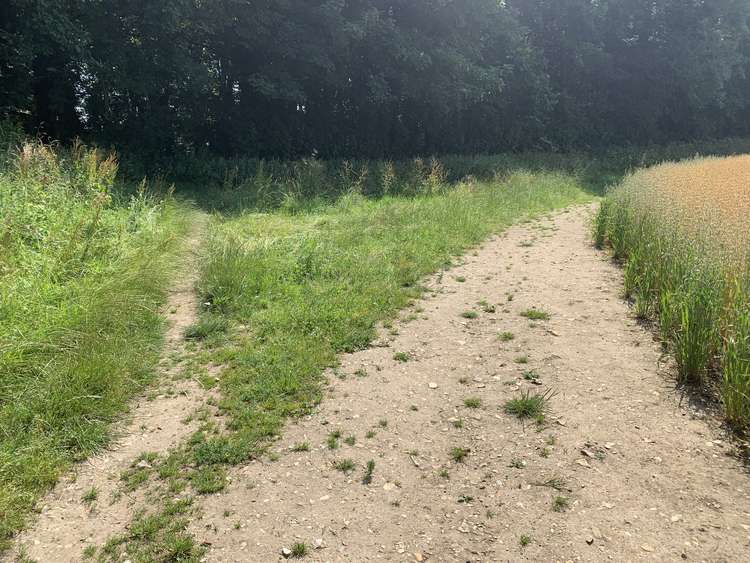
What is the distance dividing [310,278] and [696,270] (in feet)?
12.8

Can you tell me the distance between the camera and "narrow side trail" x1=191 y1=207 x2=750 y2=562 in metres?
2.64

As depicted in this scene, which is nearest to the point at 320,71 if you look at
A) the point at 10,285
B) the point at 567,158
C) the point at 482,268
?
the point at 567,158

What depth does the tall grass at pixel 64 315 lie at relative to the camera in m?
3.23

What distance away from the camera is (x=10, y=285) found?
444cm

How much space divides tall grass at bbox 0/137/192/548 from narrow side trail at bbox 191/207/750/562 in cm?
111

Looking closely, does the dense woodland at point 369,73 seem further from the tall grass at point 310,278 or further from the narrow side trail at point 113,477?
the narrow side trail at point 113,477

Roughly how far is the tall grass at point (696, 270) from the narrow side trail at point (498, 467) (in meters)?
0.28

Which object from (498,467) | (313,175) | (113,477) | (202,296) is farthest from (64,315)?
(313,175)

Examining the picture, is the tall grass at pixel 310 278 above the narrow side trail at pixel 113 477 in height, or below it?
above

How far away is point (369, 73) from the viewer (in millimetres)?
17375

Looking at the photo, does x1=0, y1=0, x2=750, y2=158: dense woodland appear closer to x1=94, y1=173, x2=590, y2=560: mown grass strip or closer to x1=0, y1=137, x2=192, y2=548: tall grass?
x1=94, y1=173, x2=590, y2=560: mown grass strip

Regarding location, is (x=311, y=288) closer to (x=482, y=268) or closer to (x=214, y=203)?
(x=482, y=268)

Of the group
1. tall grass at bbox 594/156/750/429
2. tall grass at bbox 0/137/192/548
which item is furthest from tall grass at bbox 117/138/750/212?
tall grass at bbox 594/156/750/429

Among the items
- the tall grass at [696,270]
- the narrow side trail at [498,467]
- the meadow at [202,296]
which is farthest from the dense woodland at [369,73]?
the narrow side trail at [498,467]
